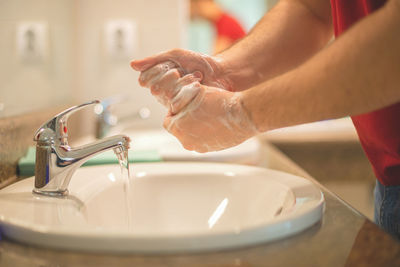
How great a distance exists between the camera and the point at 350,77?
0.48 meters

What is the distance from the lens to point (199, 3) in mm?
2914

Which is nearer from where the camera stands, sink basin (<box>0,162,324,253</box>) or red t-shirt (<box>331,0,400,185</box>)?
sink basin (<box>0,162,324,253</box>)

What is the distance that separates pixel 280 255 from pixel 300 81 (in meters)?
0.21

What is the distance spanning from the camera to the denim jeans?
711mm

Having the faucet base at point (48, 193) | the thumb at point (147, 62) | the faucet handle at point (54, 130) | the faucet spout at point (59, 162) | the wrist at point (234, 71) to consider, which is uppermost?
the thumb at point (147, 62)

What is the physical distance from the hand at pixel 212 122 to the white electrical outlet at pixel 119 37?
1083 mm

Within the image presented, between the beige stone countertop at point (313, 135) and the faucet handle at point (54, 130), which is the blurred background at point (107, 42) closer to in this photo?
the beige stone countertop at point (313, 135)

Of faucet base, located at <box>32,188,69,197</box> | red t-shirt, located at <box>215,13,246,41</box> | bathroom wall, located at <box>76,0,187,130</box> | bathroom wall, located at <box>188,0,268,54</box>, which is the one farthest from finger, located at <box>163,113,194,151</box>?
bathroom wall, located at <box>188,0,268,54</box>

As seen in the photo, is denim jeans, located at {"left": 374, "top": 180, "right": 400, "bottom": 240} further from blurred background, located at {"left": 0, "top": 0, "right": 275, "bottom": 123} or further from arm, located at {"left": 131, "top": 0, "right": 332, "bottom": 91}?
blurred background, located at {"left": 0, "top": 0, "right": 275, "bottom": 123}

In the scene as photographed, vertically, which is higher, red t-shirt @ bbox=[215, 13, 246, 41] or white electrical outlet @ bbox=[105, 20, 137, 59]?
white electrical outlet @ bbox=[105, 20, 137, 59]

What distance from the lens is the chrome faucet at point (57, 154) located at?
2.20ft

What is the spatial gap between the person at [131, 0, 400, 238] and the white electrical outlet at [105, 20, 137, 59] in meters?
0.93

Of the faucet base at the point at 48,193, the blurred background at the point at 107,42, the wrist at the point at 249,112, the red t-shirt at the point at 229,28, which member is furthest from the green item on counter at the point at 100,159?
the red t-shirt at the point at 229,28

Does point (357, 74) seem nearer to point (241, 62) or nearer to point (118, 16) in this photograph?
point (241, 62)
